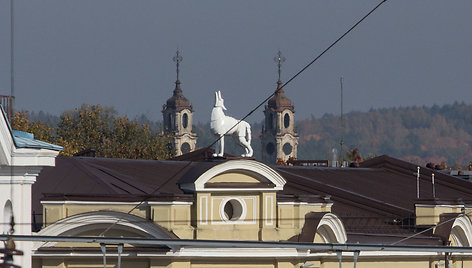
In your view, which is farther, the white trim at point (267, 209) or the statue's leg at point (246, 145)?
the statue's leg at point (246, 145)

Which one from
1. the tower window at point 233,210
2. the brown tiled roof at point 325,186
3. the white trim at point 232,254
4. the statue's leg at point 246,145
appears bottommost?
the white trim at point 232,254

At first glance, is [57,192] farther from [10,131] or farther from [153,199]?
[10,131]

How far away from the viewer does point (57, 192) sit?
48875 mm

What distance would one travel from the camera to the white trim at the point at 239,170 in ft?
152

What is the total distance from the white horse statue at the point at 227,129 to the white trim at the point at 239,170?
3407 mm

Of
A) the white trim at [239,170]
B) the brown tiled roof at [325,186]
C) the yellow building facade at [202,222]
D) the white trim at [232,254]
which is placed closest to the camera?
the yellow building facade at [202,222]

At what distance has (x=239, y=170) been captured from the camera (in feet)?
154

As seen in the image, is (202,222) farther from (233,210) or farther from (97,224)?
(97,224)

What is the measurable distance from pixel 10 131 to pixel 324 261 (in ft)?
49.8

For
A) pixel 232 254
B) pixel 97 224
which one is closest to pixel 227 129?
pixel 232 254

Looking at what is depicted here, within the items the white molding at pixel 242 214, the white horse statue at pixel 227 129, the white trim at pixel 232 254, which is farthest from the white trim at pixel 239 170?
the white horse statue at pixel 227 129

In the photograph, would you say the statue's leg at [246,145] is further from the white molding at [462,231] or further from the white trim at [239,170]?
the white molding at [462,231]

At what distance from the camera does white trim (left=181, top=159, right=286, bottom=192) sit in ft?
152

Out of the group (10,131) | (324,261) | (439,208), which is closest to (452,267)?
(439,208)
